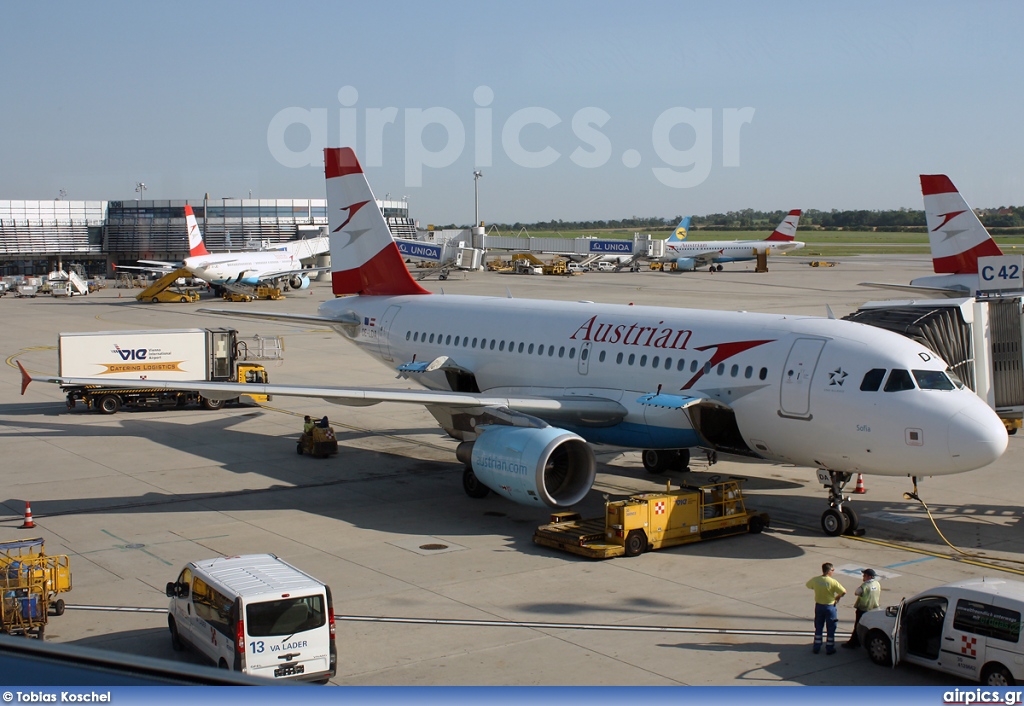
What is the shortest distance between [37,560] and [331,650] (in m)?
5.76

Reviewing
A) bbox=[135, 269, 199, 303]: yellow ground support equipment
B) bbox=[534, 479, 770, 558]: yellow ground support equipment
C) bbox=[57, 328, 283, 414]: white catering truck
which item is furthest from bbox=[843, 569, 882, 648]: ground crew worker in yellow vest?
bbox=[135, 269, 199, 303]: yellow ground support equipment

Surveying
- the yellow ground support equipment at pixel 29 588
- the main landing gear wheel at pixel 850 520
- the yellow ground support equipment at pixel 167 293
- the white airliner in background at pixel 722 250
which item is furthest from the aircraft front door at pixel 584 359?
the white airliner in background at pixel 722 250

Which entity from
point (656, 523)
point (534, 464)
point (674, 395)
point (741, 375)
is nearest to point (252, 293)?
point (674, 395)

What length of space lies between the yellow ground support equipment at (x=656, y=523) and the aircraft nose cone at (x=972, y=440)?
4123 mm

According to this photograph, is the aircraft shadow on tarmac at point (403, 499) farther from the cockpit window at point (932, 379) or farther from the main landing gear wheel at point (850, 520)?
the cockpit window at point (932, 379)

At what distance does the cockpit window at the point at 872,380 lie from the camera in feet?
63.8

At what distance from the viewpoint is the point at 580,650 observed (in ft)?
47.5

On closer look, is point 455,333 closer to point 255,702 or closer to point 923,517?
point 923,517

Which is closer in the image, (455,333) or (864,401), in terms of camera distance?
(864,401)

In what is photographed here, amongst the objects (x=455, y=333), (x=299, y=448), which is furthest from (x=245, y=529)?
(x=455, y=333)

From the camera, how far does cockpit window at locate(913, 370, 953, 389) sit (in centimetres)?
1930

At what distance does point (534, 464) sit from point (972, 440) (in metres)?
8.26

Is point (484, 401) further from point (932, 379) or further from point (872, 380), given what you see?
point (932, 379)

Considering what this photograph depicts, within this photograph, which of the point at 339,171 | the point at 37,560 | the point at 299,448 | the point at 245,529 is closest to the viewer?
the point at 37,560
